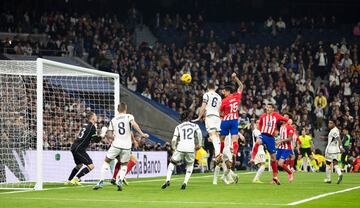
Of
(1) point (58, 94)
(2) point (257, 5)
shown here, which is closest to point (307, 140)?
(1) point (58, 94)

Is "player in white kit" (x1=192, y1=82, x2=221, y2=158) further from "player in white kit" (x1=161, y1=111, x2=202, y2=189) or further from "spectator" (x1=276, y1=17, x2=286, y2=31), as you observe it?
"spectator" (x1=276, y1=17, x2=286, y2=31)

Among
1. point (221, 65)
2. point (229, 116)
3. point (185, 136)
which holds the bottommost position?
point (185, 136)

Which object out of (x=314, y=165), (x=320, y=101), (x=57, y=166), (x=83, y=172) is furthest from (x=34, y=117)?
(x=320, y=101)

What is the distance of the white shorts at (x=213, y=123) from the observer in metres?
22.3

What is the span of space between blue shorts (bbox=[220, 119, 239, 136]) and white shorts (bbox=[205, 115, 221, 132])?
594 millimetres

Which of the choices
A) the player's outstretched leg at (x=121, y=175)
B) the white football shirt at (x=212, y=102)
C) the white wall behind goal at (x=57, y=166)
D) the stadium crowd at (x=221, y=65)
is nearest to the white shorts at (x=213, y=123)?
the white football shirt at (x=212, y=102)

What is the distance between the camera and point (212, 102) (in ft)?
73.5

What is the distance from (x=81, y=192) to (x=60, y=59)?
75.0ft

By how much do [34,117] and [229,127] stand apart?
6.42m

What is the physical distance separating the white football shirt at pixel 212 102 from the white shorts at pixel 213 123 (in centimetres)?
11

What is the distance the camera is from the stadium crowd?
42219mm

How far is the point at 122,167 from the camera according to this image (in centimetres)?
2048

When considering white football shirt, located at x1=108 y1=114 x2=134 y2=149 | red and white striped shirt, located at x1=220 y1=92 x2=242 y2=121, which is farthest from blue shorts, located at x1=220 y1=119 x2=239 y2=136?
white football shirt, located at x1=108 y1=114 x2=134 y2=149

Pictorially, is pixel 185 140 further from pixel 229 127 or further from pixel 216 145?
pixel 229 127
